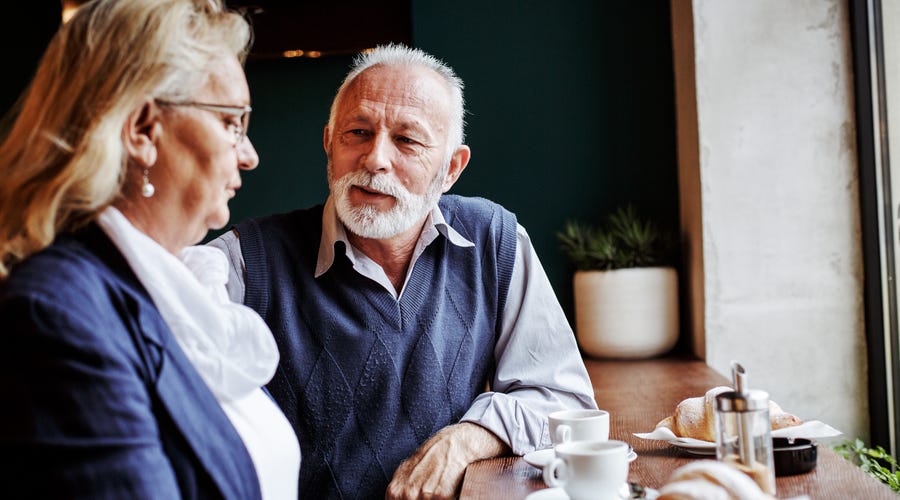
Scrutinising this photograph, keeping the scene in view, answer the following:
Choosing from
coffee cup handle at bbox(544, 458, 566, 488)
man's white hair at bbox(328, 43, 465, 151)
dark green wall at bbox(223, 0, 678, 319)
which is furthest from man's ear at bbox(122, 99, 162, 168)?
dark green wall at bbox(223, 0, 678, 319)

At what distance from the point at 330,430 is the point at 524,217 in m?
2.01

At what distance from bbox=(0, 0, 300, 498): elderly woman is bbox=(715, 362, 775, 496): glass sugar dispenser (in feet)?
1.97

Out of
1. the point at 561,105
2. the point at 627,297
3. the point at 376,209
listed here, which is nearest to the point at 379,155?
the point at 376,209

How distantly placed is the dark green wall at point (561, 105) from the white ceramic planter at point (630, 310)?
15.4 inches

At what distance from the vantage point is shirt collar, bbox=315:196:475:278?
178cm

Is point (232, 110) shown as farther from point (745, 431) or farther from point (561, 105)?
point (561, 105)

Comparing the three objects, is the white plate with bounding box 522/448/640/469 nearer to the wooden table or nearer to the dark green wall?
the wooden table

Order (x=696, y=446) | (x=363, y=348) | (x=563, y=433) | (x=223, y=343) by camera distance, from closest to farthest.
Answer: (x=223, y=343)
(x=563, y=433)
(x=696, y=446)
(x=363, y=348)

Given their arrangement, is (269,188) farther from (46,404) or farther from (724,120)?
(46,404)

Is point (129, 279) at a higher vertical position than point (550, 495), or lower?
higher

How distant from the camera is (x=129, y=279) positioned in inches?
40.8

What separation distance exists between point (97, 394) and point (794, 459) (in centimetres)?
95

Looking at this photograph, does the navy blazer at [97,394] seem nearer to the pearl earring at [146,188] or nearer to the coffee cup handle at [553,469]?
the pearl earring at [146,188]

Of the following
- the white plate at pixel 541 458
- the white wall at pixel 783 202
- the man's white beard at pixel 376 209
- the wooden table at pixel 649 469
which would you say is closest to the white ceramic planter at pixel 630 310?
the white wall at pixel 783 202
